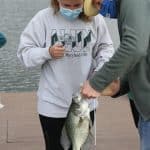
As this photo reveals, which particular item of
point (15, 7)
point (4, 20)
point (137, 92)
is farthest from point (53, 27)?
point (15, 7)

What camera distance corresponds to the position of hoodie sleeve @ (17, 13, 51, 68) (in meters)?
4.11

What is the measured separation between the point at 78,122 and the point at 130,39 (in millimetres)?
990

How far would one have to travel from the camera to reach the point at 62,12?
4086 millimetres

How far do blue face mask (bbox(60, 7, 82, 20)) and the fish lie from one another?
696 millimetres

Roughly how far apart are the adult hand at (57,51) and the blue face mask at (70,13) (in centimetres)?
25

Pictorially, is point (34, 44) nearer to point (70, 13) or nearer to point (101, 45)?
point (70, 13)

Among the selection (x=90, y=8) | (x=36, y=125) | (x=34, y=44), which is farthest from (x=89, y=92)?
(x=36, y=125)

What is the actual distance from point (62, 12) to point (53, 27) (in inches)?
5.5

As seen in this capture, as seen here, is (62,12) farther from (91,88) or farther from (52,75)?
(91,88)

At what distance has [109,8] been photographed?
10.5ft

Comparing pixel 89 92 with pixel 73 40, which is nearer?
pixel 89 92

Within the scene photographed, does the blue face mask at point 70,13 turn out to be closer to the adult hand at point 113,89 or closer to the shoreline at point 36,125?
the adult hand at point 113,89

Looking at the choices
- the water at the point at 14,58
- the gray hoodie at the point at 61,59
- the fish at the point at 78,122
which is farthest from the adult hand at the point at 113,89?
the water at the point at 14,58

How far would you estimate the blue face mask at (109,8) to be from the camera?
10.4 feet
